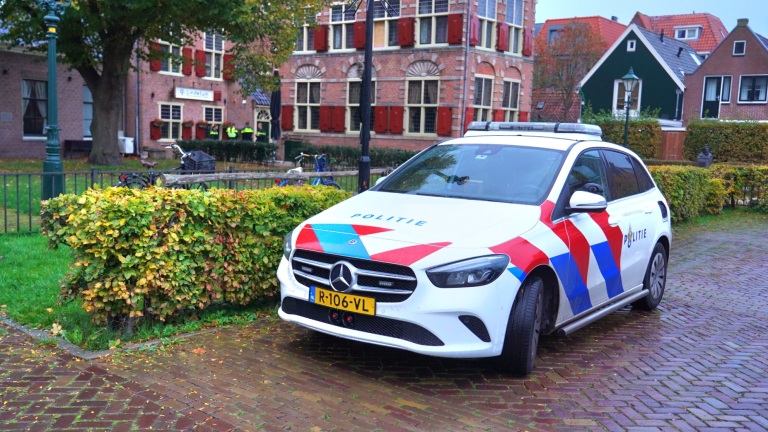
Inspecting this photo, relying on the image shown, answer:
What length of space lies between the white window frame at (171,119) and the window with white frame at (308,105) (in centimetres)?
599

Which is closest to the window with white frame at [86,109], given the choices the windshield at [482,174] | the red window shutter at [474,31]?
the red window shutter at [474,31]

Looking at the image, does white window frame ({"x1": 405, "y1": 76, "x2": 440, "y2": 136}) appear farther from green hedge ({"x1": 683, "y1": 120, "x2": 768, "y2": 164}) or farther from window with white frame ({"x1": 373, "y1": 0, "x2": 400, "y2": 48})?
green hedge ({"x1": 683, "y1": 120, "x2": 768, "y2": 164})

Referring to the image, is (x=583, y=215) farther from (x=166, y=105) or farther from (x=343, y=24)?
(x=166, y=105)

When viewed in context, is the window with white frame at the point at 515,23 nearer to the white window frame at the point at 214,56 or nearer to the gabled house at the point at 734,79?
the gabled house at the point at 734,79

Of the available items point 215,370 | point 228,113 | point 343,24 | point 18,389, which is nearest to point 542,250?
point 215,370

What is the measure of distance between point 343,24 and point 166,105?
31.8ft

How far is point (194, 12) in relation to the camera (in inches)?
752

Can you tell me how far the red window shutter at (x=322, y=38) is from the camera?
33.1m

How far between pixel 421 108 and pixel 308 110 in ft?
21.4

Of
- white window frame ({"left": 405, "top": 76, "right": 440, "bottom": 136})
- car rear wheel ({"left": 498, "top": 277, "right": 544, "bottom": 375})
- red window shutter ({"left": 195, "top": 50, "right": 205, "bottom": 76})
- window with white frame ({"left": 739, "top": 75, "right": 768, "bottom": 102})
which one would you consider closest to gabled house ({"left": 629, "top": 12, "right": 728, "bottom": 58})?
window with white frame ({"left": 739, "top": 75, "right": 768, "bottom": 102})

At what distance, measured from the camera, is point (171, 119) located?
34.6 m

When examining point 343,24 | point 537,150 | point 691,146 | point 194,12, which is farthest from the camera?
point 343,24

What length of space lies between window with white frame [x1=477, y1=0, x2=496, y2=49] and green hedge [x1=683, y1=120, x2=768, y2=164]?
909 centimetres

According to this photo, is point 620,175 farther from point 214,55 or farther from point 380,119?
point 214,55
